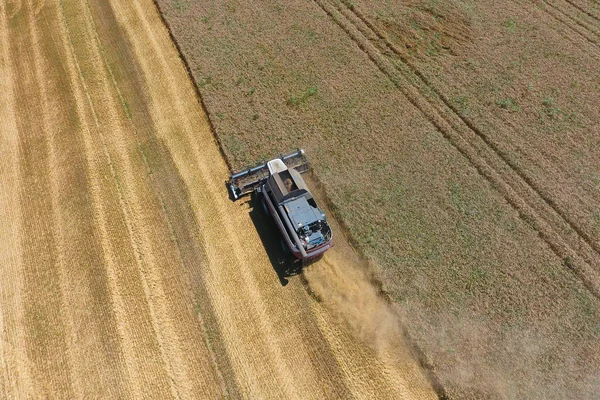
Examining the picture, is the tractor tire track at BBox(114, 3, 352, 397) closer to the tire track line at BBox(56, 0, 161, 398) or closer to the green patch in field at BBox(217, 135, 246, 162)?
the green patch in field at BBox(217, 135, 246, 162)

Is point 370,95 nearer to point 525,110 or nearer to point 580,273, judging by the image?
point 525,110

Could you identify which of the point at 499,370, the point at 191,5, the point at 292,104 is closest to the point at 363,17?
the point at 292,104

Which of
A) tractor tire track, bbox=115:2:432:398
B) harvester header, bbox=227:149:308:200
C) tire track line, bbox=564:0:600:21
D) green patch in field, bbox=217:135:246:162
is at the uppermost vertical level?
tire track line, bbox=564:0:600:21

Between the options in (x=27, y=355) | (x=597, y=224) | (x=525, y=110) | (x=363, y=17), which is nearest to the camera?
(x=27, y=355)

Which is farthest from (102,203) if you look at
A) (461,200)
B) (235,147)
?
(461,200)

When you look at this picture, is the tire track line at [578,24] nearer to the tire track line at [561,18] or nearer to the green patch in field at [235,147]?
the tire track line at [561,18]

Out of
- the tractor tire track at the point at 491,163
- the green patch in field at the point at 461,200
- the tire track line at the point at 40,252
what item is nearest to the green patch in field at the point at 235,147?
the tire track line at the point at 40,252

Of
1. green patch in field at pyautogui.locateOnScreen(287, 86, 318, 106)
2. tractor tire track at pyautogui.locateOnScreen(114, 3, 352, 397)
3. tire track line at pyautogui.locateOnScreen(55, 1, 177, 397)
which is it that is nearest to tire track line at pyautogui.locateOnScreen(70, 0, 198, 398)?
tire track line at pyautogui.locateOnScreen(55, 1, 177, 397)
